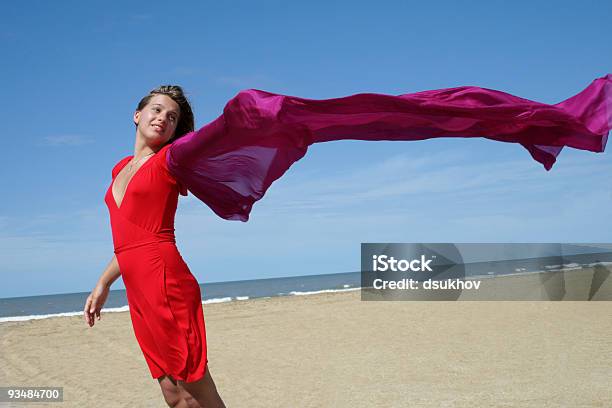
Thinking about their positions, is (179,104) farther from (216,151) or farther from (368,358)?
(368,358)

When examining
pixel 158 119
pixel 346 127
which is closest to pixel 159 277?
pixel 158 119

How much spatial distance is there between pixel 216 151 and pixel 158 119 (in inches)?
15.1

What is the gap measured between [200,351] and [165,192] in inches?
25.4

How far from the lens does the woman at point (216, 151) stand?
2.36 m

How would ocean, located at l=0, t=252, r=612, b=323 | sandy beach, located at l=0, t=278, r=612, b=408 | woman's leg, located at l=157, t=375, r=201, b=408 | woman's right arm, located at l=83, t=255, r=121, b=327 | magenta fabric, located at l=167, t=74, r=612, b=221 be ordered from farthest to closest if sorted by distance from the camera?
1. ocean, located at l=0, t=252, r=612, b=323
2. sandy beach, located at l=0, t=278, r=612, b=408
3. woman's right arm, located at l=83, t=255, r=121, b=327
4. woman's leg, located at l=157, t=375, r=201, b=408
5. magenta fabric, located at l=167, t=74, r=612, b=221

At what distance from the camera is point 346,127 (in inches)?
97.7

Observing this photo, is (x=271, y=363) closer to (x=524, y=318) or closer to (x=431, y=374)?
(x=431, y=374)

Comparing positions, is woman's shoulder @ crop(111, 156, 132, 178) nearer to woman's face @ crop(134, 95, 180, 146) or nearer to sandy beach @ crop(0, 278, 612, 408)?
woman's face @ crop(134, 95, 180, 146)

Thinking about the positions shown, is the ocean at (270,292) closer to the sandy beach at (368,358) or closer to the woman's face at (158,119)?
the sandy beach at (368,358)

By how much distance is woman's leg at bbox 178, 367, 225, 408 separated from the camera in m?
2.38

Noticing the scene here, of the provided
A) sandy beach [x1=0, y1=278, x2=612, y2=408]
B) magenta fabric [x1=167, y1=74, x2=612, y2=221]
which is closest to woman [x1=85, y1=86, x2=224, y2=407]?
magenta fabric [x1=167, y1=74, x2=612, y2=221]

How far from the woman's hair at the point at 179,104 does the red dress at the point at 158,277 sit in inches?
9.2

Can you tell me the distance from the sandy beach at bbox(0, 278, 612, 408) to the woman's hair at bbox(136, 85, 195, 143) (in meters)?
3.62

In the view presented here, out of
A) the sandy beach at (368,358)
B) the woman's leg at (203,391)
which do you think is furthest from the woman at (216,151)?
the sandy beach at (368,358)
